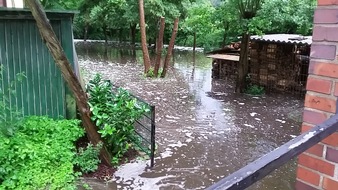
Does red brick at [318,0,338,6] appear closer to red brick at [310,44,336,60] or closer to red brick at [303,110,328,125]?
red brick at [310,44,336,60]

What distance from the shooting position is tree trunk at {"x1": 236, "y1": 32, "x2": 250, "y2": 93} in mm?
10659

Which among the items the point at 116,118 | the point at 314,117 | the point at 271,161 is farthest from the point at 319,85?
the point at 116,118

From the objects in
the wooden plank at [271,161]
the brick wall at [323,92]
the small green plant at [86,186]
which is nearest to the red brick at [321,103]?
the brick wall at [323,92]

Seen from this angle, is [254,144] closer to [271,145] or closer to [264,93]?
[271,145]

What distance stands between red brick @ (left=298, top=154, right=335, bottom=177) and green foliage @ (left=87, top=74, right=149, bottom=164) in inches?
140

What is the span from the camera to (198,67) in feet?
59.3

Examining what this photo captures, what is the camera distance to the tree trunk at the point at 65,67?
3936mm

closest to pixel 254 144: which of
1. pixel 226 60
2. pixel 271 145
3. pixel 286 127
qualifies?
pixel 271 145

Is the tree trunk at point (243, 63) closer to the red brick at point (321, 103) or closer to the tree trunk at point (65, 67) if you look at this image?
the tree trunk at point (65, 67)

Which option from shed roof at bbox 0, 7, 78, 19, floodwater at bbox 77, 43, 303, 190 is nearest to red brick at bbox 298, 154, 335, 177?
floodwater at bbox 77, 43, 303, 190

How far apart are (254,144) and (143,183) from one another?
109 inches

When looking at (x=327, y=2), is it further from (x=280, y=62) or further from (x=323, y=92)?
(x=280, y=62)

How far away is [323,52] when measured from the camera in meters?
1.29

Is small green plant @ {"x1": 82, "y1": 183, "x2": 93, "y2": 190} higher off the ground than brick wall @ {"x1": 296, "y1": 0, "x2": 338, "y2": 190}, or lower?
lower
